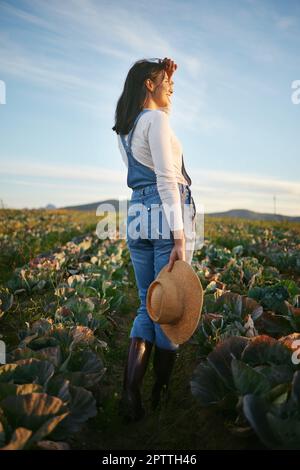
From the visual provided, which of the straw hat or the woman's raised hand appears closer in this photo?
the straw hat

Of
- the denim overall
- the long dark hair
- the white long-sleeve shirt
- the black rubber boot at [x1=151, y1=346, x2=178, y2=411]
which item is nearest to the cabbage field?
the black rubber boot at [x1=151, y1=346, x2=178, y2=411]

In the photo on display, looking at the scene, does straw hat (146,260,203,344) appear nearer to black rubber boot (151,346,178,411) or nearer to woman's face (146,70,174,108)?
black rubber boot (151,346,178,411)

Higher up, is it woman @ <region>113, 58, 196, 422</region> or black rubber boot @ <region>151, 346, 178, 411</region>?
woman @ <region>113, 58, 196, 422</region>

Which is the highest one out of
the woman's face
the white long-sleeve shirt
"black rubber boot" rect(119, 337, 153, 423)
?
the woman's face

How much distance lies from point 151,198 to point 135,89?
74 cm

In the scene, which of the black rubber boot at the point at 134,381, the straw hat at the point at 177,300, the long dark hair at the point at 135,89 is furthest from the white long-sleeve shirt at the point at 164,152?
the black rubber boot at the point at 134,381

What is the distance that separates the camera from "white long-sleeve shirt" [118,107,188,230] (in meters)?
2.59

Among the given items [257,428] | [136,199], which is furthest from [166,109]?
[257,428]

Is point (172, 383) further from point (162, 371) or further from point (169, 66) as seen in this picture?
point (169, 66)

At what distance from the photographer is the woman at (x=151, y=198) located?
8.61ft

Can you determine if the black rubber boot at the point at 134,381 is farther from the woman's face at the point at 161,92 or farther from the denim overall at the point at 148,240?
the woman's face at the point at 161,92

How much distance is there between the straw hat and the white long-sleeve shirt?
0.96 feet

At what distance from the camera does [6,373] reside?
2.52m
